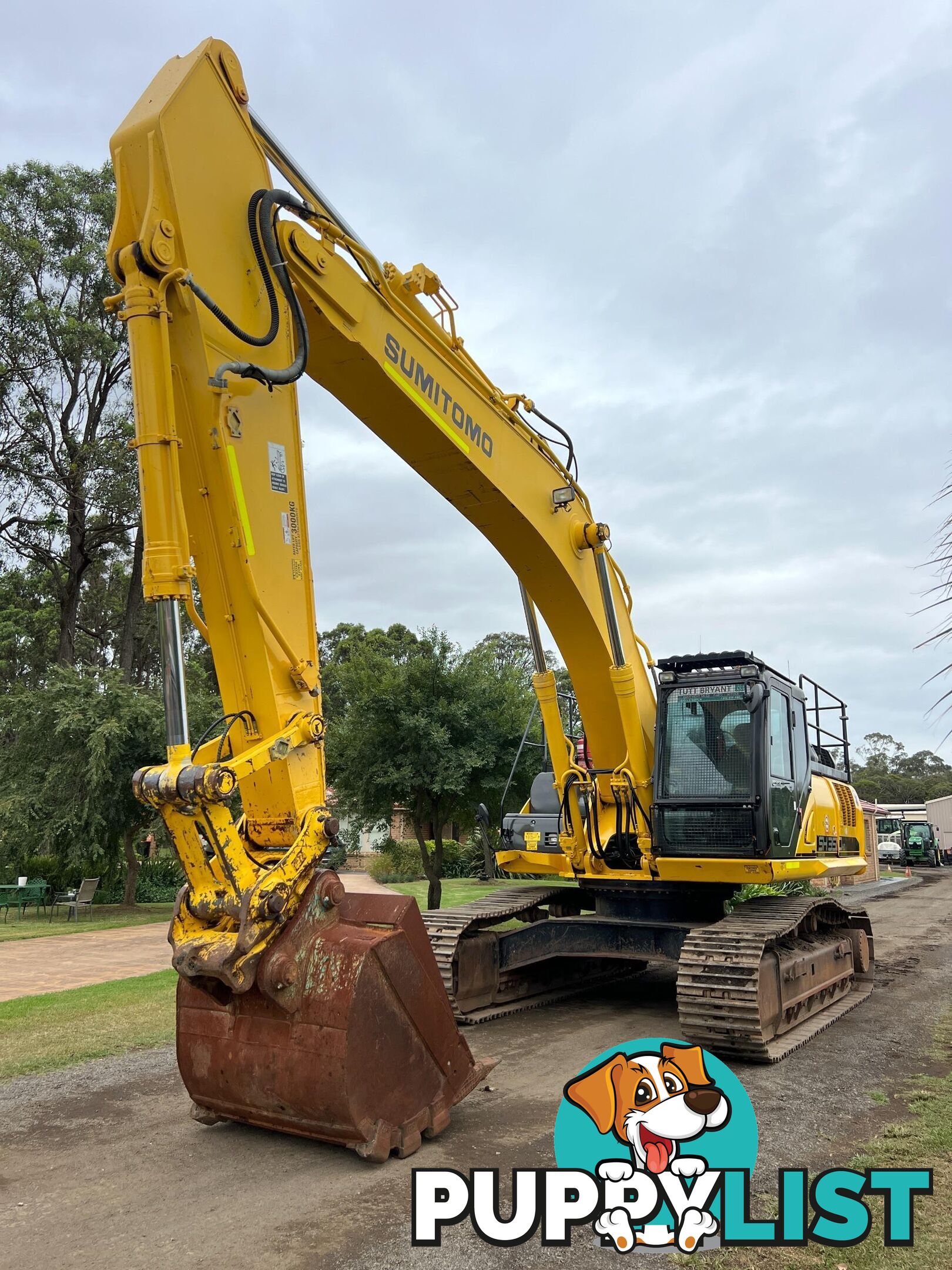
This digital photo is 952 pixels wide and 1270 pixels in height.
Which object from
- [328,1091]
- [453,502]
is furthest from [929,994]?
[328,1091]

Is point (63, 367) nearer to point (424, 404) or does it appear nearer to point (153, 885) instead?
point (153, 885)

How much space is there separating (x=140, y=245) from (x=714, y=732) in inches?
223

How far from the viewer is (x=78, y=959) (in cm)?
1293

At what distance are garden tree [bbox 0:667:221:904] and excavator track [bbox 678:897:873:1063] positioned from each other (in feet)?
44.2

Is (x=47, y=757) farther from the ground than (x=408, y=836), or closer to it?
farther from the ground

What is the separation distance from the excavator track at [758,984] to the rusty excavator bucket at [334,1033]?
2.43 meters

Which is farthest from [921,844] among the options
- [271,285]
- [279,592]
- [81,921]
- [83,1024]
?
[271,285]

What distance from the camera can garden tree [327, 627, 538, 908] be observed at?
17.1 meters

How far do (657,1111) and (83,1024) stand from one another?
636cm

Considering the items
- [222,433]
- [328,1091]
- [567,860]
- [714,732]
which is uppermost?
[222,433]

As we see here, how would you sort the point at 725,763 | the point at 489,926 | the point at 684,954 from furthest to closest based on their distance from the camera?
the point at 489,926
the point at 725,763
the point at 684,954

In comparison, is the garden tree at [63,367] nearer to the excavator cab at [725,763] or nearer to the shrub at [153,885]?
the shrub at [153,885]

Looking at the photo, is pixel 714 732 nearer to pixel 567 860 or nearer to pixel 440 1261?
pixel 567 860

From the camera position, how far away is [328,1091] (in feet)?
14.7
